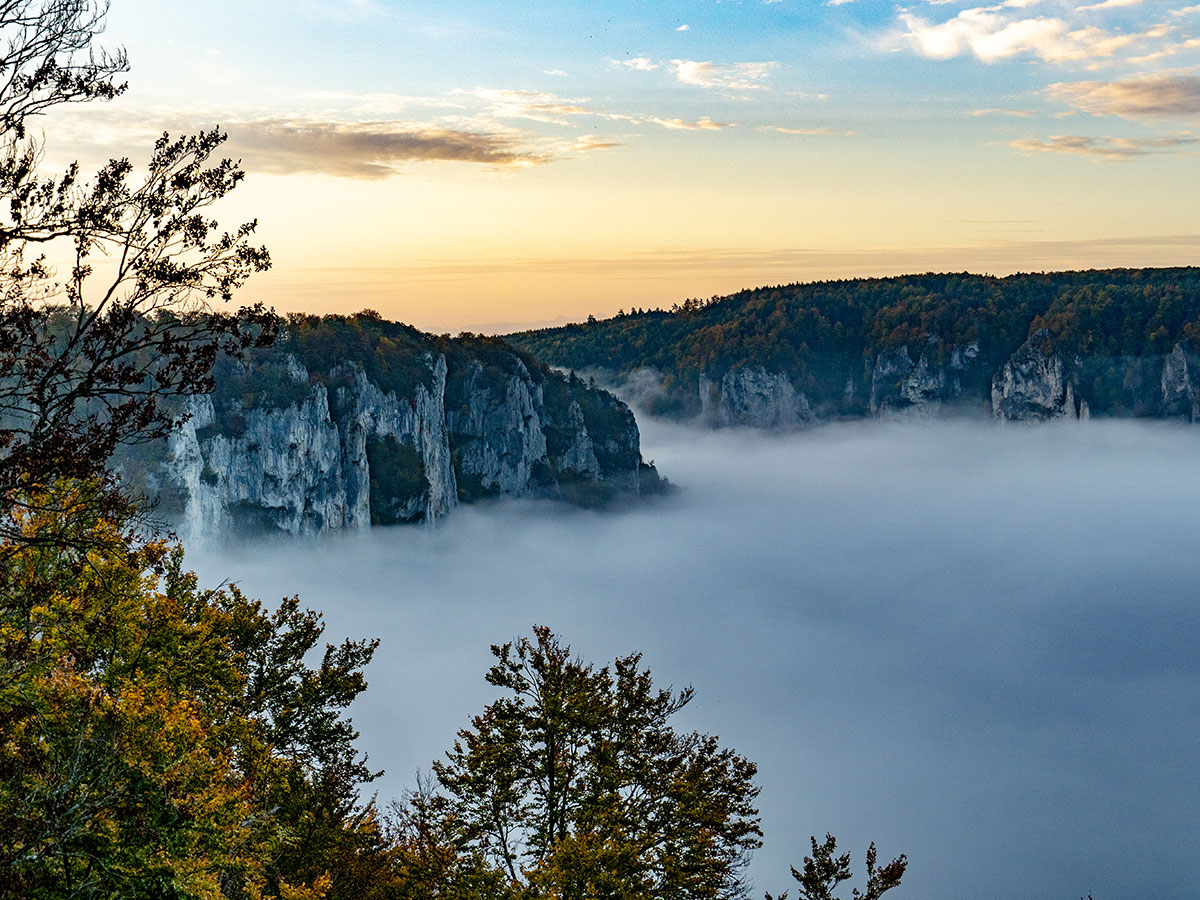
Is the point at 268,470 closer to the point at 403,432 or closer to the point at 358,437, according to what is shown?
the point at 358,437

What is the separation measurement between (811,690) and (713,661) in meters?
19.0

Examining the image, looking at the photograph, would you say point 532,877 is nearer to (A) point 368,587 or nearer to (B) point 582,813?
(B) point 582,813

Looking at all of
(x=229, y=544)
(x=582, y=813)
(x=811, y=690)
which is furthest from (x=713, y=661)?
(x=582, y=813)

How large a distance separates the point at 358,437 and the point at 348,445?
1729 mm

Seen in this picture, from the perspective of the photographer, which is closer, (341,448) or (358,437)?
(341,448)

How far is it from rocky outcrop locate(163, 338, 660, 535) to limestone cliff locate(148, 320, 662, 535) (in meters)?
0.18

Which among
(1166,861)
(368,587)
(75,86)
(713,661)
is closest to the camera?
(75,86)

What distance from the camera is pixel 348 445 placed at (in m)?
138

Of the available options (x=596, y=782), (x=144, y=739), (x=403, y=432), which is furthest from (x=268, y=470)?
(x=144, y=739)

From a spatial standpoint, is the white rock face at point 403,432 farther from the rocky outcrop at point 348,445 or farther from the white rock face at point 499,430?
the white rock face at point 499,430

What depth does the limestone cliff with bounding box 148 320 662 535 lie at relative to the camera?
117 metres

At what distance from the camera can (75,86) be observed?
9.63 metres

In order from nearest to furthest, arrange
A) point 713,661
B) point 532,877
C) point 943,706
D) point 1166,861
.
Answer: point 532,877 → point 1166,861 → point 943,706 → point 713,661

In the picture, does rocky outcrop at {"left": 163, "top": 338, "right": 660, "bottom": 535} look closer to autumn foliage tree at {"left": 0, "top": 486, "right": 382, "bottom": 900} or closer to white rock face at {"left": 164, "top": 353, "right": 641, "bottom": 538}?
white rock face at {"left": 164, "top": 353, "right": 641, "bottom": 538}
